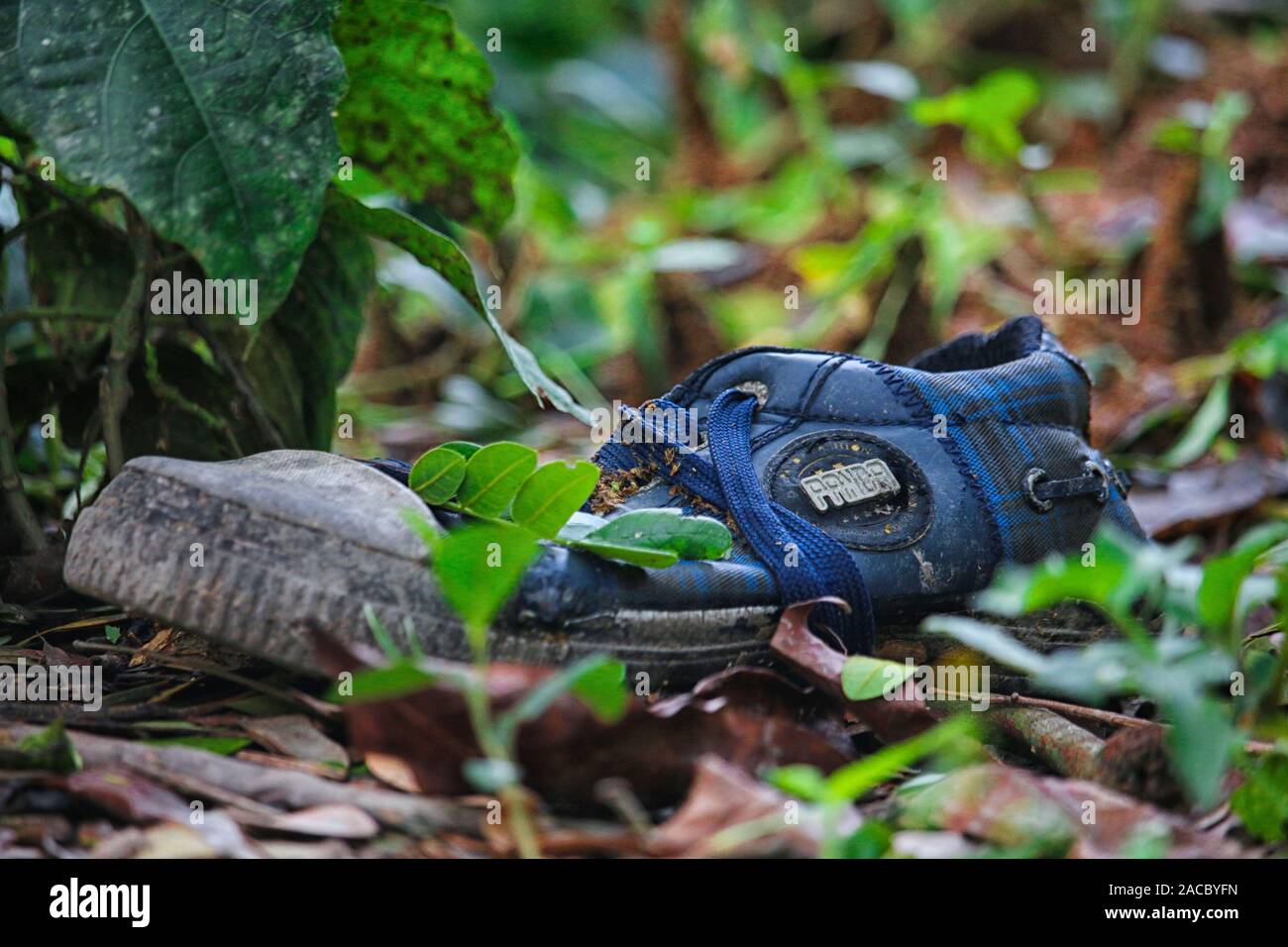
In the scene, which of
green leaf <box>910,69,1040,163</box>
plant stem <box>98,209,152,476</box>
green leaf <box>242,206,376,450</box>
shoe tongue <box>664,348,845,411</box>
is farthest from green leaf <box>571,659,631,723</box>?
green leaf <box>910,69,1040,163</box>

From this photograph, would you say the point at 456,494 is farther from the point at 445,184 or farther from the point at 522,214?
the point at 522,214

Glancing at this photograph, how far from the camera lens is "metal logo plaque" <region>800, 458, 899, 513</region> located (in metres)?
1.47

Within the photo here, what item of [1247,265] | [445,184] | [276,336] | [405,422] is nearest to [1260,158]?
[1247,265]

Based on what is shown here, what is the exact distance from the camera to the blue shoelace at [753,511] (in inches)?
54.6

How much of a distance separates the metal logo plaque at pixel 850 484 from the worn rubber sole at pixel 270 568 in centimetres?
30

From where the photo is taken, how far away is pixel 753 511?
4.69 feet

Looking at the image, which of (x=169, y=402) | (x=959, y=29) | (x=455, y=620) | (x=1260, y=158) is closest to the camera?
(x=455, y=620)

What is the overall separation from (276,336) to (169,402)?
0.61ft

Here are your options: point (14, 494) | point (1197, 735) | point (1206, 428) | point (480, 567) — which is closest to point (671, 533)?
point (480, 567)

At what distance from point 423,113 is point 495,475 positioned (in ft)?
2.16

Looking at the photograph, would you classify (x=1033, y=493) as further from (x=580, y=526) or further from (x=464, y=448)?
(x=464, y=448)

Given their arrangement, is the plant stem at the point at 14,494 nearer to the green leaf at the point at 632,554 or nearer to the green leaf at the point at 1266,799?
the green leaf at the point at 632,554

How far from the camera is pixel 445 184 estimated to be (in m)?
1.83

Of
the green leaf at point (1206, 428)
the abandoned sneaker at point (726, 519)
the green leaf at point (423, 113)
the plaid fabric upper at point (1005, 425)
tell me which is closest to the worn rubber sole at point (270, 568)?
the abandoned sneaker at point (726, 519)
